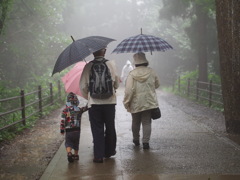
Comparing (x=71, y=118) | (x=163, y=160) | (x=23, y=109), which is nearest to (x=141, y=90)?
(x=163, y=160)

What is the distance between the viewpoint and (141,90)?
7.25 meters

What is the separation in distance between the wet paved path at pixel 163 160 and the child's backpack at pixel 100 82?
1.24 meters

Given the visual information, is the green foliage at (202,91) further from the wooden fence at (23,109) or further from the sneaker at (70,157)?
the sneaker at (70,157)

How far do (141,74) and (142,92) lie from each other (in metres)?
0.37

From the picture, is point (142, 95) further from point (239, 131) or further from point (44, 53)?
point (44, 53)

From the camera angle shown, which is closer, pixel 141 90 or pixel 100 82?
pixel 100 82

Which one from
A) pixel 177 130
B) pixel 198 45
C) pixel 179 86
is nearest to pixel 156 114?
pixel 177 130

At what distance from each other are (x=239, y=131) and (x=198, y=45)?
13.5 m

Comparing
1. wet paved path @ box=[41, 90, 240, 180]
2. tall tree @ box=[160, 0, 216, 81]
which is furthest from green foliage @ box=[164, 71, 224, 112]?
wet paved path @ box=[41, 90, 240, 180]

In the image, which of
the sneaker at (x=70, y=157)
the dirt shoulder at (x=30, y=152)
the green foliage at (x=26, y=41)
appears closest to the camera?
the dirt shoulder at (x=30, y=152)

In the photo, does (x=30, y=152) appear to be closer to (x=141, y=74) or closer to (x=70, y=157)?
(x=70, y=157)

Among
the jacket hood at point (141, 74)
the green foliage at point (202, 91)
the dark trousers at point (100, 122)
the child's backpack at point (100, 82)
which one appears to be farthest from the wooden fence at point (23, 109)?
the green foliage at point (202, 91)

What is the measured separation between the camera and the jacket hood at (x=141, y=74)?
283 inches

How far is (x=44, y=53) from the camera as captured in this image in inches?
1134
